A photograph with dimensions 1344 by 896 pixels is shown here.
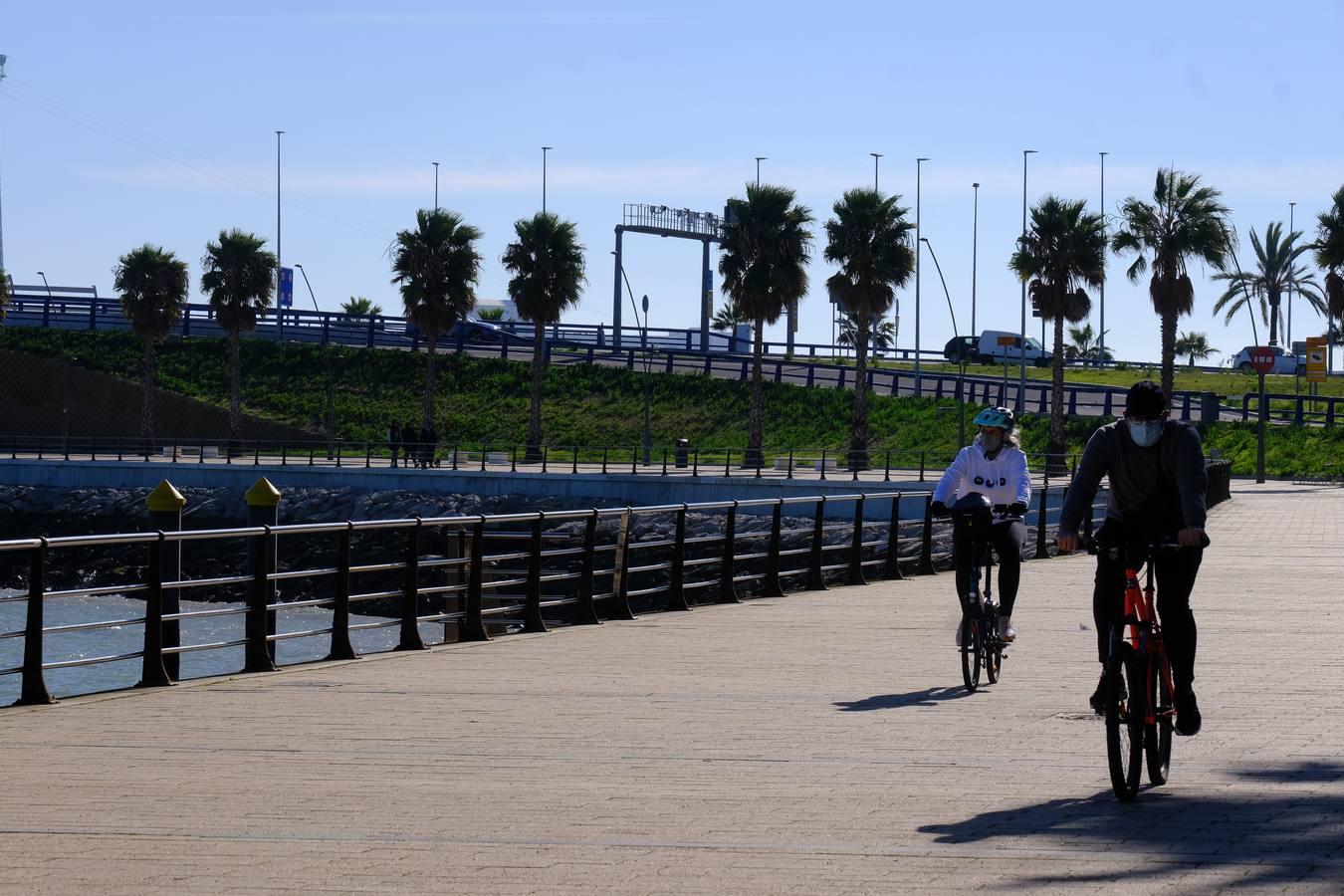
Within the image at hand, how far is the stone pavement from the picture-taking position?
6270mm

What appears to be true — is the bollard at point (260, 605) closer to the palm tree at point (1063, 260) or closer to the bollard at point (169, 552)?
the bollard at point (169, 552)

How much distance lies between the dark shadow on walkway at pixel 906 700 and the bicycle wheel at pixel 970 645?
9cm

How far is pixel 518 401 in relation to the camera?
83.1 m

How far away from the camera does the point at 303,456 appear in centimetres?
6844

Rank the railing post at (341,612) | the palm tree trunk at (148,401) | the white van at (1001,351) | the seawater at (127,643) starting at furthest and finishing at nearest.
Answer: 1. the white van at (1001,351)
2. the palm tree trunk at (148,401)
3. the seawater at (127,643)
4. the railing post at (341,612)

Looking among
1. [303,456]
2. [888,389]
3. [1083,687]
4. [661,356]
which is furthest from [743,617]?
[661,356]

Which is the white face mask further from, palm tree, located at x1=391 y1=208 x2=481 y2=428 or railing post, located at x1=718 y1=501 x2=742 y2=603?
palm tree, located at x1=391 y1=208 x2=481 y2=428

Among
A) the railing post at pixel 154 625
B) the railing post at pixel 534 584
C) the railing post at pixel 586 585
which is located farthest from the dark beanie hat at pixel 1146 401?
the railing post at pixel 586 585

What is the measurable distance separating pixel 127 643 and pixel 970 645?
108 feet

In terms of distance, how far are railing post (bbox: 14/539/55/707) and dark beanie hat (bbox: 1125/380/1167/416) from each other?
19.5 ft

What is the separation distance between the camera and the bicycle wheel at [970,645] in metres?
11.2

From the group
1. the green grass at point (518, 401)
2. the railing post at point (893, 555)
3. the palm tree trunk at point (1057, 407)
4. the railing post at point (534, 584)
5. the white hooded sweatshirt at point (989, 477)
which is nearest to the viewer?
the white hooded sweatshirt at point (989, 477)

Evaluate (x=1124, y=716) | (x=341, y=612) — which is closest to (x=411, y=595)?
(x=341, y=612)

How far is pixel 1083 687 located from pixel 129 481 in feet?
179
